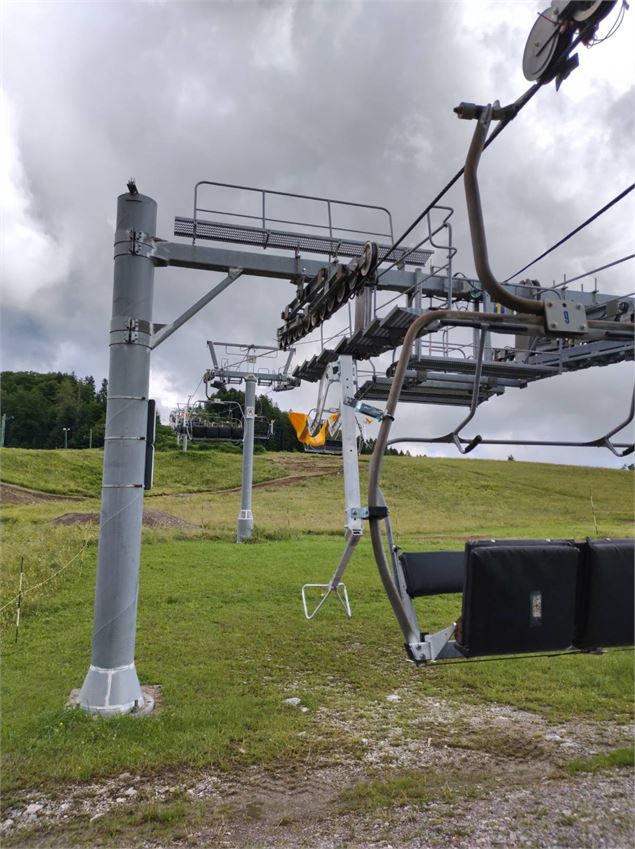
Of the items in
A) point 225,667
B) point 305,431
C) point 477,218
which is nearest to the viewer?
point 477,218

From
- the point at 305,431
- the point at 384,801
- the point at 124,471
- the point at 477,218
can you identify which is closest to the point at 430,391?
the point at 305,431

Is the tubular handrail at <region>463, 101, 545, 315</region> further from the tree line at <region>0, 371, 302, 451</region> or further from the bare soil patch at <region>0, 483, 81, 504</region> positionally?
the tree line at <region>0, 371, 302, 451</region>

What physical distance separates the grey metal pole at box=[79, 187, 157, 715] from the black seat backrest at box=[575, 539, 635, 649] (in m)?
3.71

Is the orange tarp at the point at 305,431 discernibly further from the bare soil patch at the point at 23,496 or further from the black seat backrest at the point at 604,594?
the bare soil patch at the point at 23,496

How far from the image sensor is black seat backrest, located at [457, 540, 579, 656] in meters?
3.51

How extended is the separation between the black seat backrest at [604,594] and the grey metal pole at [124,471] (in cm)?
371

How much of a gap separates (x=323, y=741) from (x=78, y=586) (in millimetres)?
8187

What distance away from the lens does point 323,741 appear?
4754 millimetres

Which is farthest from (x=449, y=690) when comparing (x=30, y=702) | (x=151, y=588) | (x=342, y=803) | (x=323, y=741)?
(x=151, y=588)

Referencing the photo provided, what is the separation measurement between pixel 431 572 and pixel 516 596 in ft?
6.85

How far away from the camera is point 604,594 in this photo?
3775 mm

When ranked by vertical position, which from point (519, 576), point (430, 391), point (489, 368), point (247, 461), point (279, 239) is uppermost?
point (279, 239)

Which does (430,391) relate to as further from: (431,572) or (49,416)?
(49,416)

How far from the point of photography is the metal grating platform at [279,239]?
7230mm
